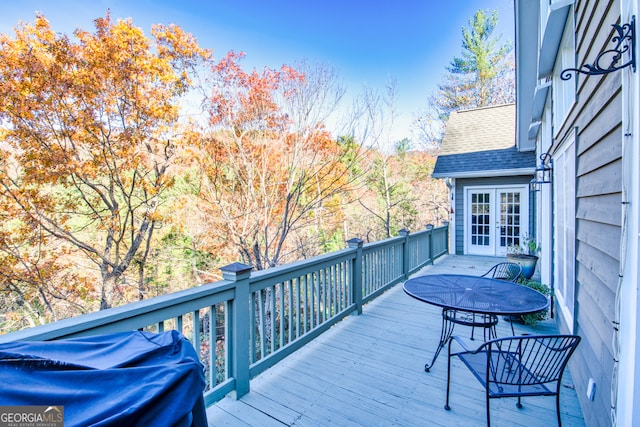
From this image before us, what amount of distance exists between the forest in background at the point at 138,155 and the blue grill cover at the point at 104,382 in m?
6.07

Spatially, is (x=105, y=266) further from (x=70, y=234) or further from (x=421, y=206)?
(x=421, y=206)

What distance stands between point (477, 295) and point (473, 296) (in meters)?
0.06

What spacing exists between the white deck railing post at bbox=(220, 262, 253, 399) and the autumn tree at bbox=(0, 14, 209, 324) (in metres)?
6.03

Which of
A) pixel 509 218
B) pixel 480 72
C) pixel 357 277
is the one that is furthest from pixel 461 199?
pixel 480 72

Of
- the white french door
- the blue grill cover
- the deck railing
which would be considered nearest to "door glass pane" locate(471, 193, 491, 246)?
the white french door

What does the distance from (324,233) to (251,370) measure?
818 cm

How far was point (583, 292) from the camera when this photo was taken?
231 cm

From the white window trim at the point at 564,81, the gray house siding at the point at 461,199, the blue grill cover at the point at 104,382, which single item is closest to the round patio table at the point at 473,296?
the white window trim at the point at 564,81

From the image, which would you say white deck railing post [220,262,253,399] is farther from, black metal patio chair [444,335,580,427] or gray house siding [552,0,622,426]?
gray house siding [552,0,622,426]

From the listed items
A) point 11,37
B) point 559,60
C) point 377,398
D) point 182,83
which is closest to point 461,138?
point 559,60

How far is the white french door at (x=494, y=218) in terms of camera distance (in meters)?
8.07

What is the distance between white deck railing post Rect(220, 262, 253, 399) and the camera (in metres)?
2.39

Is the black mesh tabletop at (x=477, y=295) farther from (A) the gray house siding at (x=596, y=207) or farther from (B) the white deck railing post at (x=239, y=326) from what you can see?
(B) the white deck railing post at (x=239, y=326)

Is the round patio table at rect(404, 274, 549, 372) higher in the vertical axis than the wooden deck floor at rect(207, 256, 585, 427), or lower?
higher
